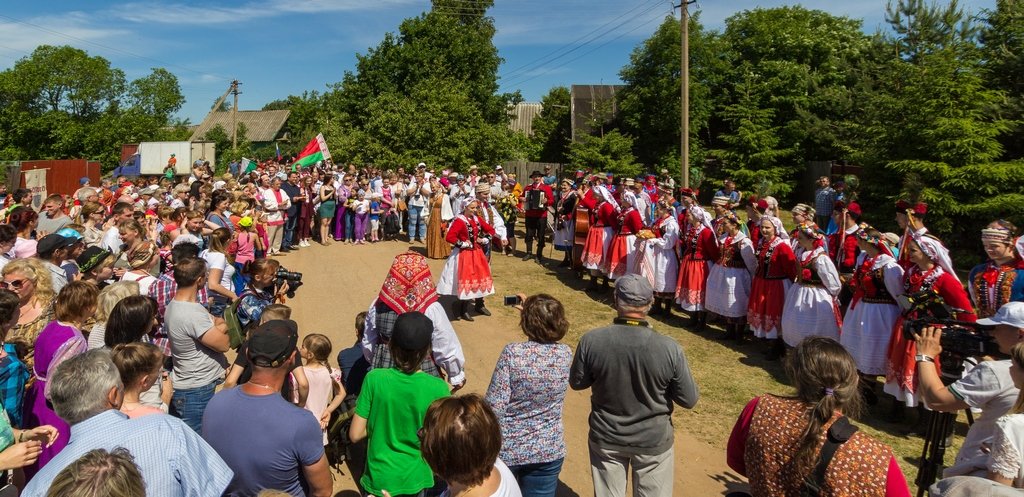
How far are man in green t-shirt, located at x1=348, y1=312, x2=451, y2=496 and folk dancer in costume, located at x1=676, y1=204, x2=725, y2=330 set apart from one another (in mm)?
6410

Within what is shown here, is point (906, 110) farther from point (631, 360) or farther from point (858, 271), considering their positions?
point (631, 360)

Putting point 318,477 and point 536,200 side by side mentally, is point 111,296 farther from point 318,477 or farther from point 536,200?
point 536,200

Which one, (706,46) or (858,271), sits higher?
(706,46)

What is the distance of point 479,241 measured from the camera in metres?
9.30

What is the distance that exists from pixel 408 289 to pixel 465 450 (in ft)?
7.18

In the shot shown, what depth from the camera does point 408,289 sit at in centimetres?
439

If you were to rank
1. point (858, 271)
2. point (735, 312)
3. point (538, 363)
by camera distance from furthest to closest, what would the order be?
1. point (735, 312)
2. point (858, 271)
3. point (538, 363)

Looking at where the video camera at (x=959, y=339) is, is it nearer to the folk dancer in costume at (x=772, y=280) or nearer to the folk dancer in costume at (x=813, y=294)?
the folk dancer in costume at (x=813, y=294)

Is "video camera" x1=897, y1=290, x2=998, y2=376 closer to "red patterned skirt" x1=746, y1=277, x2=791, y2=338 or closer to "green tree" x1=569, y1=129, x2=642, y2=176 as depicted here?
"red patterned skirt" x1=746, y1=277, x2=791, y2=338

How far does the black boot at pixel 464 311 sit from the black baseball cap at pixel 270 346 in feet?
21.3

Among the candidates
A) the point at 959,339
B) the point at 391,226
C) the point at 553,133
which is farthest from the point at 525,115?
the point at 959,339

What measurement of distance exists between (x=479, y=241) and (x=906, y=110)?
12.4m

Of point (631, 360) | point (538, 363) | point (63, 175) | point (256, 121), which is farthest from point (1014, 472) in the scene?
point (256, 121)

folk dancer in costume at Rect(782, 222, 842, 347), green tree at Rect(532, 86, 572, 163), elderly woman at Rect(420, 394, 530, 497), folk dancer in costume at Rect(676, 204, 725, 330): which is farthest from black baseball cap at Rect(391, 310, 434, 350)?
green tree at Rect(532, 86, 572, 163)
